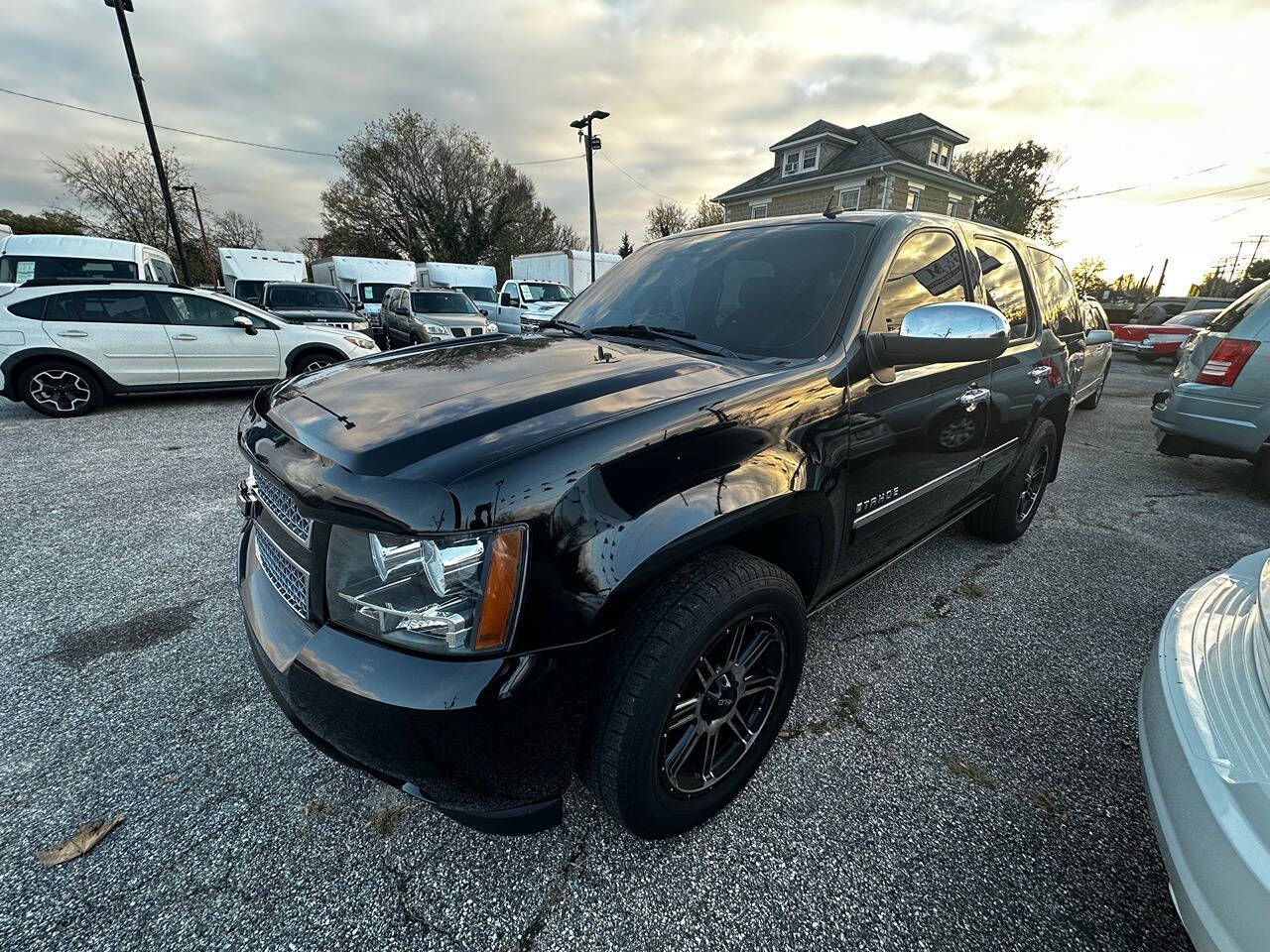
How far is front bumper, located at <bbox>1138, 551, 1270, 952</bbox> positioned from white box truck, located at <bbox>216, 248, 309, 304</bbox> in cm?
2000

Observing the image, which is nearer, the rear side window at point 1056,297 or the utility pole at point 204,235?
the rear side window at point 1056,297

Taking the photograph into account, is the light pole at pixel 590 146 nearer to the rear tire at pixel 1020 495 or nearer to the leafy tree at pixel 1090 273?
the rear tire at pixel 1020 495

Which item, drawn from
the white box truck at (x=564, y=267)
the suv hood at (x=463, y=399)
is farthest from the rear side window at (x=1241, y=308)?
the white box truck at (x=564, y=267)

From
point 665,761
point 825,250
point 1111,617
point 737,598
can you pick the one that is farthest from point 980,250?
point 665,761

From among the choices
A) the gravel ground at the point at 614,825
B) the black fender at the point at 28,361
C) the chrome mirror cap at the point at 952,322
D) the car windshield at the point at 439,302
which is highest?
the chrome mirror cap at the point at 952,322

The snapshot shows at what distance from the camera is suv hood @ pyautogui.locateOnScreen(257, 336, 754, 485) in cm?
127

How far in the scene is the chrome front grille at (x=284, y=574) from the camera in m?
1.42

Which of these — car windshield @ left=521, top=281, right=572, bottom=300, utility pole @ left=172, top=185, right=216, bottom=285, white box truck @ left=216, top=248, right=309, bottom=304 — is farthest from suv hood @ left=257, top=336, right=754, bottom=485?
utility pole @ left=172, top=185, right=216, bottom=285

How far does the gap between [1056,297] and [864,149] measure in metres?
26.2

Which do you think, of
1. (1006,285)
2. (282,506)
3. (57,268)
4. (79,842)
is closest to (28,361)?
(57,268)

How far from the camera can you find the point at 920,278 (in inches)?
92.0

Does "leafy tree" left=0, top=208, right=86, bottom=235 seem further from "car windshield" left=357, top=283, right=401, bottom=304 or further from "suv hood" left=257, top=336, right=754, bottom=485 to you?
"suv hood" left=257, top=336, right=754, bottom=485

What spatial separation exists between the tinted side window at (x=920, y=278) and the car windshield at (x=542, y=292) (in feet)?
48.9

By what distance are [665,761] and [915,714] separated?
1232 mm
